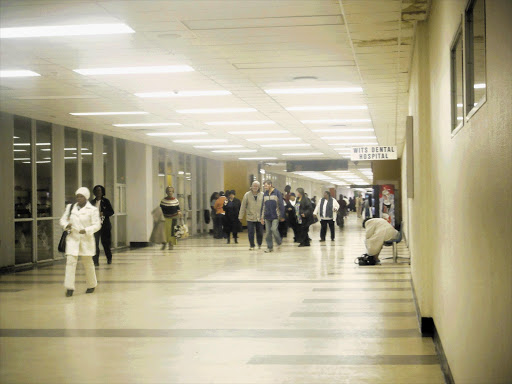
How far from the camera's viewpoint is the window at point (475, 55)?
3.23 metres

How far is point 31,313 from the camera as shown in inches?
340

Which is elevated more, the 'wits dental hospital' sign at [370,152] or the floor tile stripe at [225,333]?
the 'wits dental hospital' sign at [370,152]

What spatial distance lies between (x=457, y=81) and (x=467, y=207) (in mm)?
1032

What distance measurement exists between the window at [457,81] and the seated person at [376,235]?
9073mm

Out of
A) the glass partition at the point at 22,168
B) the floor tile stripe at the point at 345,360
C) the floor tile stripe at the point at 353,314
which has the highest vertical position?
the glass partition at the point at 22,168

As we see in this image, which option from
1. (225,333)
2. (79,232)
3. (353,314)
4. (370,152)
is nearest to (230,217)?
(370,152)

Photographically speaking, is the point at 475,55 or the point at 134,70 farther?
the point at 134,70

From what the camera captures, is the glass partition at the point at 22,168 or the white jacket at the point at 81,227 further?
the glass partition at the point at 22,168

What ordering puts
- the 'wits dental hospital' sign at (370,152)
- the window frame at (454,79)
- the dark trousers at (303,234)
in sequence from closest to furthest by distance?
the window frame at (454,79) < the 'wits dental hospital' sign at (370,152) < the dark trousers at (303,234)

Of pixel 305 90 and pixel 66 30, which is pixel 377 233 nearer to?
pixel 305 90

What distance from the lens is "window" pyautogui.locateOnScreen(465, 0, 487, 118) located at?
10.6ft

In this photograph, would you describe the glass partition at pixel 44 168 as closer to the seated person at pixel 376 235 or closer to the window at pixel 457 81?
the seated person at pixel 376 235

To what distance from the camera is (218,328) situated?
7.33 metres

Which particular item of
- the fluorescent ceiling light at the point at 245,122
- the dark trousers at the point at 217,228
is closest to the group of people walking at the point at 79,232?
the fluorescent ceiling light at the point at 245,122
